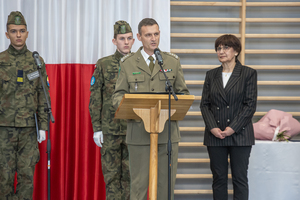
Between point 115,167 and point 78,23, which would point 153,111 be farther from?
point 78,23

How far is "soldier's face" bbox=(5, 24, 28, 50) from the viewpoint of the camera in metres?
3.03

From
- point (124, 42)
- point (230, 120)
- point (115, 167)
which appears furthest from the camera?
point (124, 42)

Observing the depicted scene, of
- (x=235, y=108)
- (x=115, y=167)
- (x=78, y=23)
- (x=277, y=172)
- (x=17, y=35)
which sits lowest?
(x=277, y=172)

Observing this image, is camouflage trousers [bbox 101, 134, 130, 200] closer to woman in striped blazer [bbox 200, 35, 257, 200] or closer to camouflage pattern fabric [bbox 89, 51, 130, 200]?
camouflage pattern fabric [bbox 89, 51, 130, 200]

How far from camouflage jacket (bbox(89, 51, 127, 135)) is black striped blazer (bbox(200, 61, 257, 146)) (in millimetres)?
835

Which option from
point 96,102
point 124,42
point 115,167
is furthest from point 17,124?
point 124,42

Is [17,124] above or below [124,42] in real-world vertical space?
below

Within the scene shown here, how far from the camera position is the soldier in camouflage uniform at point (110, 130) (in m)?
2.97

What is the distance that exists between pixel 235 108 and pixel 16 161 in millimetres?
2048

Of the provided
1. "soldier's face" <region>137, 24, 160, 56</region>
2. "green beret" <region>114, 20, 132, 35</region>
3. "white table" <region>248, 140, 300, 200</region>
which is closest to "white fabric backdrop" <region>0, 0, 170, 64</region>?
"green beret" <region>114, 20, 132, 35</region>

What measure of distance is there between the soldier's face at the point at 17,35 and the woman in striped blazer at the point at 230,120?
6.01 ft

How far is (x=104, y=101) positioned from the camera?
305 cm

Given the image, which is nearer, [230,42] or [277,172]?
[230,42]

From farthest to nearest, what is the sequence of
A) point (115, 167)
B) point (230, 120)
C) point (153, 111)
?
1. point (115, 167)
2. point (230, 120)
3. point (153, 111)
